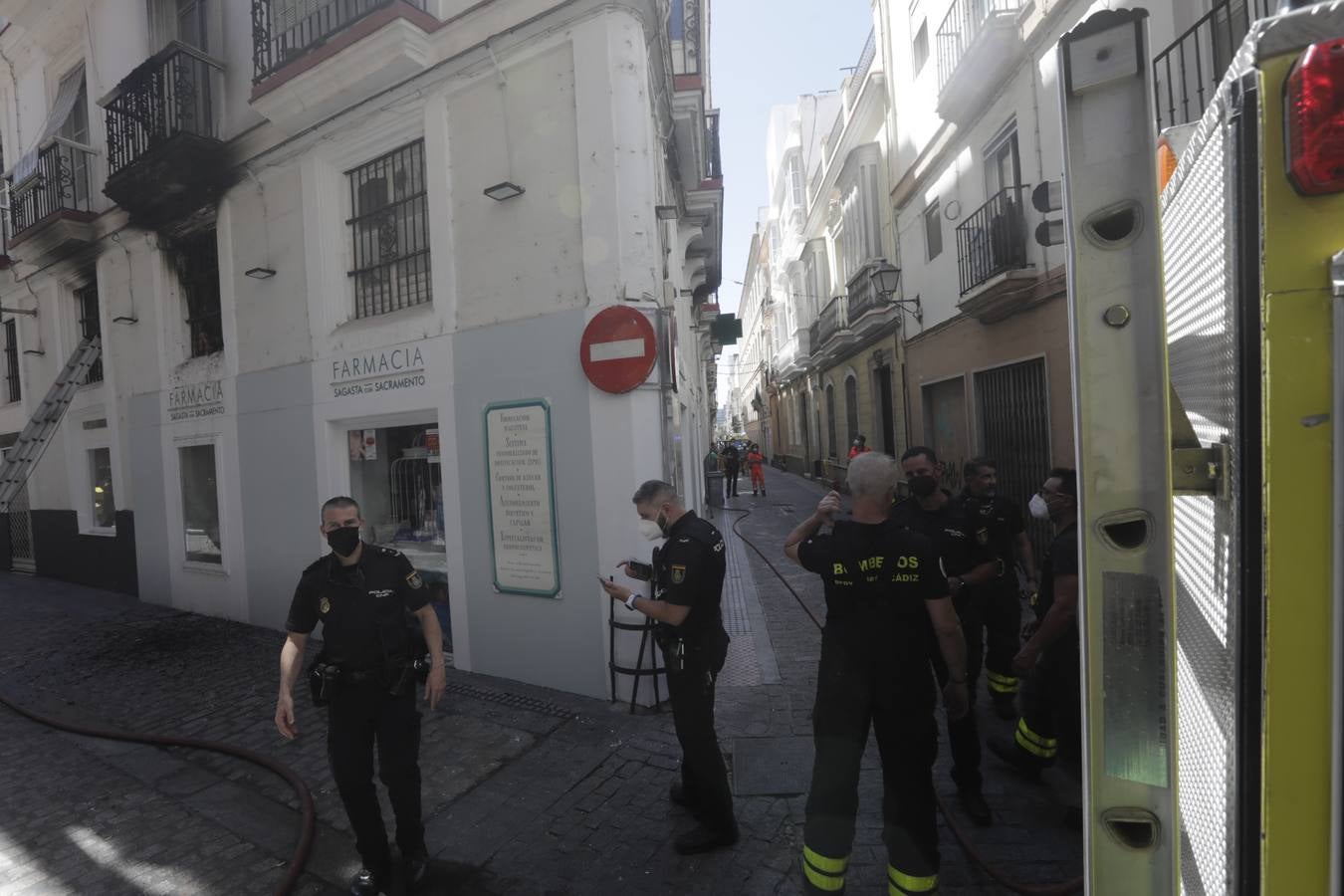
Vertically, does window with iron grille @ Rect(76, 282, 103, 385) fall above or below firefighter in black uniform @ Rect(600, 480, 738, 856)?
above

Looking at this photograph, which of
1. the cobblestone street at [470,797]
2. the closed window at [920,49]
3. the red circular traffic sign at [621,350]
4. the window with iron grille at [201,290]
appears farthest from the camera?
the closed window at [920,49]

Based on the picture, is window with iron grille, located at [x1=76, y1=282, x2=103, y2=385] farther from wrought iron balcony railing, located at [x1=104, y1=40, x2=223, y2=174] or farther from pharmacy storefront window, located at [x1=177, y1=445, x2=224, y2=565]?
wrought iron balcony railing, located at [x1=104, y1=40, x2=223, y2=174]

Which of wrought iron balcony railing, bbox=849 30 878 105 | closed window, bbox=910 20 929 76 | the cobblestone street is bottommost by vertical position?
the cobblestone street

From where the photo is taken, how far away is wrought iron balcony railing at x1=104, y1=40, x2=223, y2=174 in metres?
8.08

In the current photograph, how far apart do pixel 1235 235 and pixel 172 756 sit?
6404 mm

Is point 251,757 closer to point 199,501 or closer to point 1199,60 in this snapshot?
point 199,501

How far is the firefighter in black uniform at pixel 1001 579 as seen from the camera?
172 inches

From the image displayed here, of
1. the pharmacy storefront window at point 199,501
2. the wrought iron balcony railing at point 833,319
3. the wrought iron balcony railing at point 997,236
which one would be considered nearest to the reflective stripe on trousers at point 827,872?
the wrought iron balcony railing at point 997,236

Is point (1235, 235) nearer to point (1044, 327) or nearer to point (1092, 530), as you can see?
point (1092, 530)

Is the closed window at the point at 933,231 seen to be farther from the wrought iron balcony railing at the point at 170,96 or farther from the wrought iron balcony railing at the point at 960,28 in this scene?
the wrought iron balcony railing at the point at 170,96

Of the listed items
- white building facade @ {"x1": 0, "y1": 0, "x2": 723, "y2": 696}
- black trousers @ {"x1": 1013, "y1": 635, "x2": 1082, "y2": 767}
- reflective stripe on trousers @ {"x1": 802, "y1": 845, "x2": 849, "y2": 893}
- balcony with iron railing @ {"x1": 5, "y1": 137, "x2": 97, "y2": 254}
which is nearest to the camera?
reflective stripe on trousers @ {"x1": 802, "y1": 845, "x2": 849, "y2": 893}

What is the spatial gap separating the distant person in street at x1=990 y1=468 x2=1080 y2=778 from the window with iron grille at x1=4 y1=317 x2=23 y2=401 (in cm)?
1687

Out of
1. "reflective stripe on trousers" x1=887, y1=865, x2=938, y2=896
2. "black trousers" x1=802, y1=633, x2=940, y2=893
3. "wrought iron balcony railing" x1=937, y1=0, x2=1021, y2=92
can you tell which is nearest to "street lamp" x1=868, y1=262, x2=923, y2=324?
"wrought iron balcony railing" x1=937, y1=0, x2=1021, y2=92

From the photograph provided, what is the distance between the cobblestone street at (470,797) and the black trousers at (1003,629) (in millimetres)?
308
